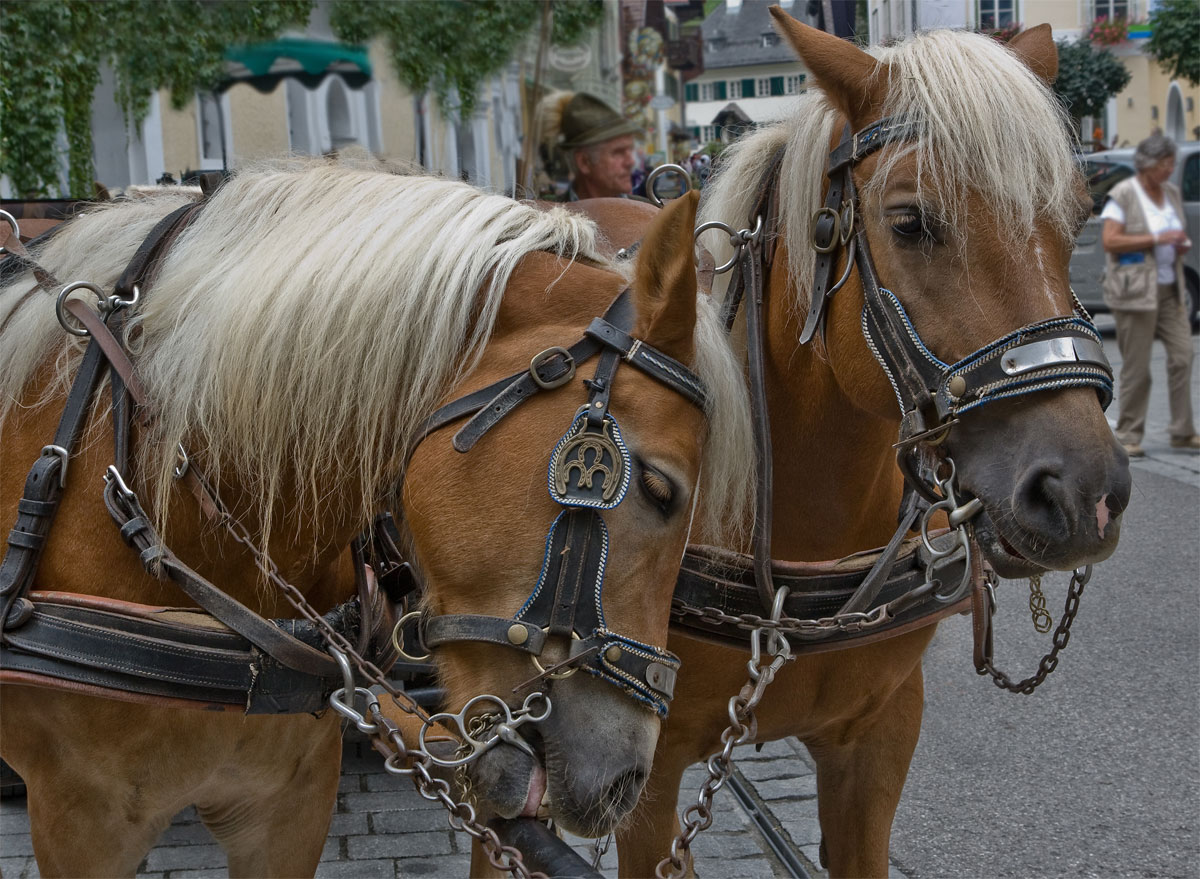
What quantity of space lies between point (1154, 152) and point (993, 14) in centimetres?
573

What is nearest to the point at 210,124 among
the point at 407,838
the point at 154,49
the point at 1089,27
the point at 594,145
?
the point at 154,49

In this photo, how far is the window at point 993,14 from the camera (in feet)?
9.67

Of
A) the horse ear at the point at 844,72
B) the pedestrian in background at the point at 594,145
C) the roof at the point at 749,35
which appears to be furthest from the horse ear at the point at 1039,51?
the pedestrian in background at the point at 594,145

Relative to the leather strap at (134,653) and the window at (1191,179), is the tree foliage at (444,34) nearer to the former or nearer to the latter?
the leather strap at (134,653)

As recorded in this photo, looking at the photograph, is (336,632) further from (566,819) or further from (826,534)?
(826,534)

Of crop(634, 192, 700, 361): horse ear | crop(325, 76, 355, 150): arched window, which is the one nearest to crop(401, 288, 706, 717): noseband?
crop(634, 192, 700, 361): horse ear

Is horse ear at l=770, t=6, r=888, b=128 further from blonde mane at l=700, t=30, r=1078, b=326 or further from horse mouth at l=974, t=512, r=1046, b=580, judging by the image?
horse mouth at l=974, t=512, r=1046, b=580

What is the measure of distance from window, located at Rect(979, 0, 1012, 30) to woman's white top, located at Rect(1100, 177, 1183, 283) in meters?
4.86

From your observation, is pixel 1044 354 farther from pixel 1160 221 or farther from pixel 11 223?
pixel 1160 221

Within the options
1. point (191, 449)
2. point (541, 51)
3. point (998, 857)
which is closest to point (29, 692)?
point (191, 449)

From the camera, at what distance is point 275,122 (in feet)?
26.7

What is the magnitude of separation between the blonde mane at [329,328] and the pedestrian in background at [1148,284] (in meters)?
7.36

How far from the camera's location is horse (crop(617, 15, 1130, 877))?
6.00 feet

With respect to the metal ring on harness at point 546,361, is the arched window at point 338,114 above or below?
above
